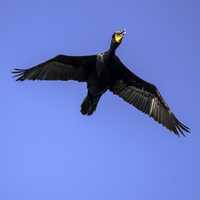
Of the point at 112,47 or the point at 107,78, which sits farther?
the point at 107,78

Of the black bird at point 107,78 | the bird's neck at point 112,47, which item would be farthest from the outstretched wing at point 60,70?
the bird's neck at point 112,47

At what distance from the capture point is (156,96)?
68.0 feet

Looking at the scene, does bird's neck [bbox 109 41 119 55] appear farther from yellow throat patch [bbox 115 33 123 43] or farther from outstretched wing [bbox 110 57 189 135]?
outstretched wing [bbox 110 57 189 135]

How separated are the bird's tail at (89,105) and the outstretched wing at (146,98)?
1019mm

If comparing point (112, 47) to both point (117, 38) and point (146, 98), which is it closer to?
point (117, 38)

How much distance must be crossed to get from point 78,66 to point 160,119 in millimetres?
3055

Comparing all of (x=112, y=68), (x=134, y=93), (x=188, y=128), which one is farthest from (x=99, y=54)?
(x=188, y=128)

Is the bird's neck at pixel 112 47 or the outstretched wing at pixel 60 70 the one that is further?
the outstretched wing at pixel 60 70

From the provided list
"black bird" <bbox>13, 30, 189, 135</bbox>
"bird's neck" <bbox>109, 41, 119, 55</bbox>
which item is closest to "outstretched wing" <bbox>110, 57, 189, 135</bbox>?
"black bird" <bbox>13, 30, 189, 135</bbox>

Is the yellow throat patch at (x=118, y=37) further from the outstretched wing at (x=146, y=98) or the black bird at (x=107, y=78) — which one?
the outstretched wing at (x=146, y=98)

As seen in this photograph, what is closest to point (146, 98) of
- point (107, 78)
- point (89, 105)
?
point (107, 78)

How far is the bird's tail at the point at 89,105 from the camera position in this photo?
19.2 meters

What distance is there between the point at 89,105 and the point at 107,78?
0.95 meters

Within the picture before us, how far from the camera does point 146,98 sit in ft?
67.8
